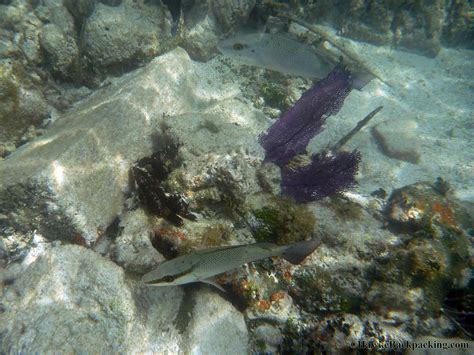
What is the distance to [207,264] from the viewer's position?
2.51 metres

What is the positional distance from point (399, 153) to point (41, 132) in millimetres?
7338

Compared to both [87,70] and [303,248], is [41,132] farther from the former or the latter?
[303,248]

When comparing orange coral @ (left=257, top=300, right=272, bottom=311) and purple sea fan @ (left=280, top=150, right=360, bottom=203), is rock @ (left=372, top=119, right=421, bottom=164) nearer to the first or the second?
purple sea fan @ (left=280, top=150, right=360, bottom=203)

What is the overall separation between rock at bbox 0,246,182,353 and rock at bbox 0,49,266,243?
23.4 inches

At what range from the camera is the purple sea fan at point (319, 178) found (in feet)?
13.6

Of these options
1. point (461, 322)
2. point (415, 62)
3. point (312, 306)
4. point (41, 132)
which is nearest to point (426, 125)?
point (415, 62)

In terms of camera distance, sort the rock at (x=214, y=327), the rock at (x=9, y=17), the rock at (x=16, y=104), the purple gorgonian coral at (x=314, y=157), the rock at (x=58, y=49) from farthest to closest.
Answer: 1. the rock at (x=9, y=17)
2. the rock at (x=58, y=49)
3. the purple gorgonian coral at (x=314, y=157)
4. the rock at (x=16, y=104)
5. the rock at (x=214, y=327)

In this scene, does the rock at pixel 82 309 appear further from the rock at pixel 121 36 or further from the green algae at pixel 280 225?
the rock at pixel 121 36

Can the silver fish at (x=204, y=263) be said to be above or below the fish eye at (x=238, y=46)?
below

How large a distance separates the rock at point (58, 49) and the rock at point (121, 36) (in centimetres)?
27

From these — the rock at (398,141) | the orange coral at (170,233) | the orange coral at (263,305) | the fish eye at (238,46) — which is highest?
the fish eye at (238,46)

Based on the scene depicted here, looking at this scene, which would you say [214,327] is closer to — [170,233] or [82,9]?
[170,233]

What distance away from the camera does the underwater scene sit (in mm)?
2938

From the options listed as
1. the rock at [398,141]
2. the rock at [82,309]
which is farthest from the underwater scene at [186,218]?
the rock at [398,141]
